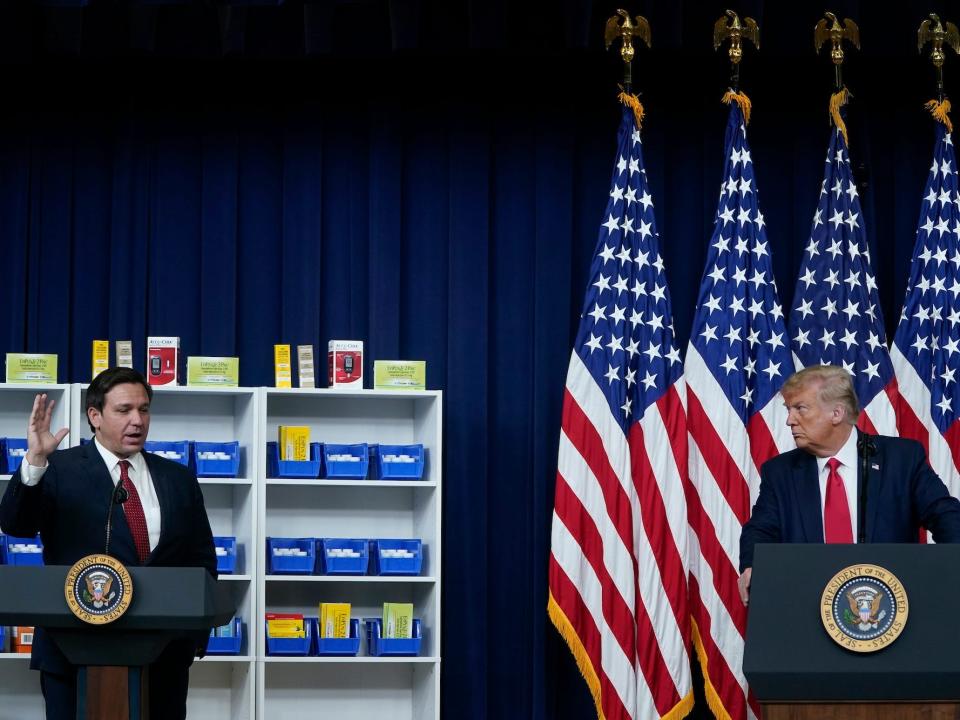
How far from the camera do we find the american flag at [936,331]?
5910 mm

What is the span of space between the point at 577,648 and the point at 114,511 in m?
2.35

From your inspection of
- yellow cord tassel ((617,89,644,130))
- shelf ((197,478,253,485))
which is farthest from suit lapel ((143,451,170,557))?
yellow cord tassel ((617,89,644,130))

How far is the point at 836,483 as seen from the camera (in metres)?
4.32

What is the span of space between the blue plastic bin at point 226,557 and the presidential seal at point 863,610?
2.96m

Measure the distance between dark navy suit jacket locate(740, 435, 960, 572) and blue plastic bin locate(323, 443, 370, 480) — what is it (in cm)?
202

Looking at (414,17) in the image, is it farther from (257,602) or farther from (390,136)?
(257,602)

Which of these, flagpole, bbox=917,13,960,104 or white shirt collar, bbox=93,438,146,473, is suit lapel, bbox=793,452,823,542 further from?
flagpole, bbox=917,13,960,104

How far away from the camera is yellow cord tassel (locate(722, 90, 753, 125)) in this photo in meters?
6.01

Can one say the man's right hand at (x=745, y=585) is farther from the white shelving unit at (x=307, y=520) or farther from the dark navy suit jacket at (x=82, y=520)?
the white shelving unit at (x=307, y=520)

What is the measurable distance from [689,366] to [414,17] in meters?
1.92

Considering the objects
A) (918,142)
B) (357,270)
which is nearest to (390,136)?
(357,270)

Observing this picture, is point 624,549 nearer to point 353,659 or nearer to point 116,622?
point 353,659

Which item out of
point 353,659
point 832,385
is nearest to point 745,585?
point 832,385

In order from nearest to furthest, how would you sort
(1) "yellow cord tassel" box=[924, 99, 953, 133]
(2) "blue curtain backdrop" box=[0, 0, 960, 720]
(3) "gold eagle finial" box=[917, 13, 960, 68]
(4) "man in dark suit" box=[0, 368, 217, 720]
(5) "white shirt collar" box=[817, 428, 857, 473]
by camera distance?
(4) "man in dark suit" box=[0, 368, 217, 720] < (5) "white shirt collar" box=[817, 428, 857, 473] < (3) "gold eagle finial" box=[917, 13, 960, 68] < (1) "yellow cord tassel" box=[924, 99, 953, 133] < (2) "blue curtain backdrop" box=[0, 0, 960, 720]
